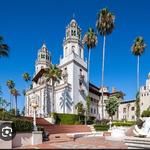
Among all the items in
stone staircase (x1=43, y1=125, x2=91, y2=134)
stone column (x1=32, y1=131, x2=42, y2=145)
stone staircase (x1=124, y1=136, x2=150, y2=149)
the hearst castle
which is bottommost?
stone staircase (x1=43, y1=125, x2=91, y2=134)

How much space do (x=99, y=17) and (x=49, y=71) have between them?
1557 cm

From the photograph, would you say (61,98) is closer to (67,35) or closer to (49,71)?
(49,71)

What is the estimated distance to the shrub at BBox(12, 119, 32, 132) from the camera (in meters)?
24.9

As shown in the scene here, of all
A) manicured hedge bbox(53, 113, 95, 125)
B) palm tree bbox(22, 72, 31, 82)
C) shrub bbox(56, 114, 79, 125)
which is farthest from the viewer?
palm tree bbox(22, 72, 31, 82)

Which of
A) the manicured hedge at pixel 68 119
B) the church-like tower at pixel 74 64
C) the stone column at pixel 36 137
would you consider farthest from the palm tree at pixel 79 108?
the stone column at pixel 36 137

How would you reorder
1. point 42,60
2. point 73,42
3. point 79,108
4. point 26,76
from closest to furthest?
1. point 79,108
2. point 73,42
3. point 42,60
4. point 26,76

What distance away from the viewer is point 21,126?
2534cm

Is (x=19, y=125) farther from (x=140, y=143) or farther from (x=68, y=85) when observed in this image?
(x=68, y=85)

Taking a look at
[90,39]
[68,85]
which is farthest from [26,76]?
[90,39]

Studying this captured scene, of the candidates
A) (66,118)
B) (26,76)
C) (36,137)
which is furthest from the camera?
(26,76)

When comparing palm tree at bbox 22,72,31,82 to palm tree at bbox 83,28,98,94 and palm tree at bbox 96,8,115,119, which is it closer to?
palm tree at bbox 83,28,98,94

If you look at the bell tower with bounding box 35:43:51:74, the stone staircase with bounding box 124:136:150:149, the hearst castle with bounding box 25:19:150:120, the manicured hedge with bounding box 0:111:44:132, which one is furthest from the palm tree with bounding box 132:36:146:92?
the stone staircase with bounding box 124:136:150:149

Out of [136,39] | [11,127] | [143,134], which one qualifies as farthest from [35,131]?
[136,39]

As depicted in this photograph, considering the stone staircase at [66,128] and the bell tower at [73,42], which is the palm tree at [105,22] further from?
the stone staircase at [66,128]
